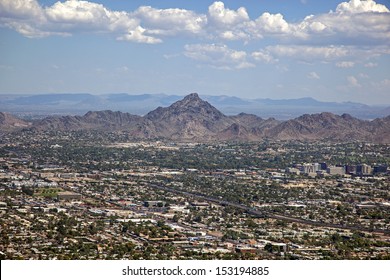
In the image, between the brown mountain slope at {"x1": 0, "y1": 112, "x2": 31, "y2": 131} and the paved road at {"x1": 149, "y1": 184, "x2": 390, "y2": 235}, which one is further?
the brown mountain slope at {"x1": 0, "y1": 112, "x2": 31, "y2": 131}

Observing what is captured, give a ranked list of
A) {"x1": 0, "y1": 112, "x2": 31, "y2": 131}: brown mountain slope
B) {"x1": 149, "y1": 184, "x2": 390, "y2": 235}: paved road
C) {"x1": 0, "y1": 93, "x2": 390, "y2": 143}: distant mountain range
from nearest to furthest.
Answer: {"x1": 149, "y1": 184, "x2": 390, "y2": 235}: paved road < {"x1": 0, "y1": 93, "x2": 390, "y2": 143}: distant mountain range < {"x1": 0, "y1": 112, "x2": 31, "y2": 131}: brown mountain slope

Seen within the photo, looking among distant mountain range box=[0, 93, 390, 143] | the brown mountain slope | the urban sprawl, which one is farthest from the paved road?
the brown mountain slope

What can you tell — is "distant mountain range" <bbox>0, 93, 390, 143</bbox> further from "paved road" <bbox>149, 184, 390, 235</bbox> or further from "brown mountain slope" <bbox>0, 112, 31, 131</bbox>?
"paved road" <bbox>149, 184, 390, 235</bbox>

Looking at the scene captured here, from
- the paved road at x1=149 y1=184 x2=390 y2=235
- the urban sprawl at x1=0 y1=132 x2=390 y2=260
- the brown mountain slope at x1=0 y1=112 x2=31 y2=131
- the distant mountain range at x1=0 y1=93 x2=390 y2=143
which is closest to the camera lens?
the urban sprawl at x1=0 y1=132 x2=390 y2=260

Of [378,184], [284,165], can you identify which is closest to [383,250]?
[378,184]

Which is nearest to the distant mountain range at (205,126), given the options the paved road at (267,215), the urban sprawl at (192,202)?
the urban sprawl at (192,202)

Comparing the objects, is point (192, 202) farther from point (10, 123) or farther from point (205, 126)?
point (10, 123)

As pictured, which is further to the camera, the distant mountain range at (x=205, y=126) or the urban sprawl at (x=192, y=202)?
the distant mountain range at (x=205, y=126)

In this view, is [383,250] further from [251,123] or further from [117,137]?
[251,123]

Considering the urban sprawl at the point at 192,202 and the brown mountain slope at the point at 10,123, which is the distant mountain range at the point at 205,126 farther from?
the urban sprawl at the point at 192,202

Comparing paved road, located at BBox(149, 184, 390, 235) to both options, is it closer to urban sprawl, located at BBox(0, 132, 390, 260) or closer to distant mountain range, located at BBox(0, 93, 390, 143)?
urban sprawl, located at BBox(0, 132, 390, 260)
